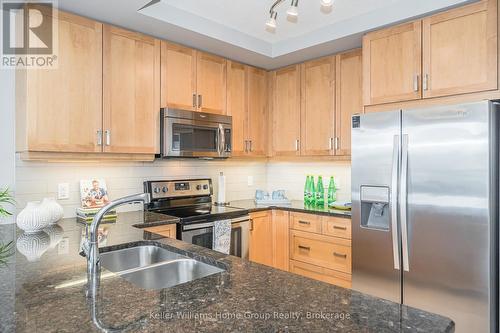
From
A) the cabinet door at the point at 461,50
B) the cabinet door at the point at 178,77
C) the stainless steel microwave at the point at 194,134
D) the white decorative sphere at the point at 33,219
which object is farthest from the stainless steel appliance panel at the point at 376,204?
the white decorative sphere at the point at 33,219

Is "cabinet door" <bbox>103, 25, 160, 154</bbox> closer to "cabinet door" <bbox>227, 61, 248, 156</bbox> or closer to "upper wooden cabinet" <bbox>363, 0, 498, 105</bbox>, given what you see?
"cabinet door" <bbox>227, 61, 248, 156</bbox>

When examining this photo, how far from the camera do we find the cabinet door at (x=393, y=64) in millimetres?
2381

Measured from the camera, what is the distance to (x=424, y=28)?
234 centimetres

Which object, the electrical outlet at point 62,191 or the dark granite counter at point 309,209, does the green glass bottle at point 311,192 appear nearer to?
the dark granite counter at point 309,209

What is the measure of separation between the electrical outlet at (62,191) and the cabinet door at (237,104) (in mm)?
1474

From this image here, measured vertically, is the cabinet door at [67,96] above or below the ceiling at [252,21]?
below

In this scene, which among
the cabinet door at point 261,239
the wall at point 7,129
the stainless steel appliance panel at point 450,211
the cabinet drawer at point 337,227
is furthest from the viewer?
the cabinet door at point 261,239

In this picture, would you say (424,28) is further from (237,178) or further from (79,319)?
(79,319)

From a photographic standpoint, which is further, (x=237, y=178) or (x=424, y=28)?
(x=237, y=178)

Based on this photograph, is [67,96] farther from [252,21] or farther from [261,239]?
[261,239]

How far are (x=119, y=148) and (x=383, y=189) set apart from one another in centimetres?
189

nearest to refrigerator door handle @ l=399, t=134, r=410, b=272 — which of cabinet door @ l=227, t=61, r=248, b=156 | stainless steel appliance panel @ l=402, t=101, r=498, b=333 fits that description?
stainless steel appliance panel @ l=402, t=101, r=498, b=333

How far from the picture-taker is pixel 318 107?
3242 millimetres

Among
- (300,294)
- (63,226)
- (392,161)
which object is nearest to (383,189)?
(392,161)
